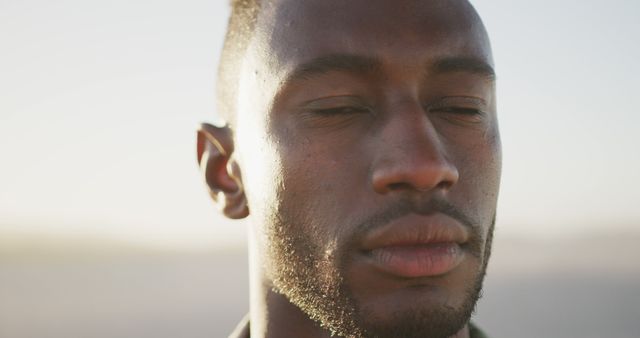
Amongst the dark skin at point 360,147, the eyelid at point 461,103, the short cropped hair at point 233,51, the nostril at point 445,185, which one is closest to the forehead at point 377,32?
the dark skin at point 360,147

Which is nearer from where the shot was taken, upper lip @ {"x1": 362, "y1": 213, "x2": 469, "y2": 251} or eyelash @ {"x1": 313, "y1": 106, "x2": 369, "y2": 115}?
upper lip @ {"x1": 362, "y1": 213, "x2": 469, "y2": 251}

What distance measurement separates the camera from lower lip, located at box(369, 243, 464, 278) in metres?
2.29

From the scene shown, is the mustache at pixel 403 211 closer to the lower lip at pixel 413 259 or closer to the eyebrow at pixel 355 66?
the lower lip at pixel 413 259

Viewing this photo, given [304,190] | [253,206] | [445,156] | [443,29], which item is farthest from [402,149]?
[253,206]

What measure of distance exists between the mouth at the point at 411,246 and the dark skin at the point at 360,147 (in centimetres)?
2

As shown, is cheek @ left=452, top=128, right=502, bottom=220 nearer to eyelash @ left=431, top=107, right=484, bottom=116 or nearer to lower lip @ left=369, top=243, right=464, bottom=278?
eyelash @ left=431, top=107, right=484, bottom=116

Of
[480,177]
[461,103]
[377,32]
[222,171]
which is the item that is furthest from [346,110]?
[222,171]

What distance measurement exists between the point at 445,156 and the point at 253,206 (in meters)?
0.85

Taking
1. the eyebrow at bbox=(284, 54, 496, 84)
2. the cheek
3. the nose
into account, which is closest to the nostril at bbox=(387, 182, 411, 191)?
the nose

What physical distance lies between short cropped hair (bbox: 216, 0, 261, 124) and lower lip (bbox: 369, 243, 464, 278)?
1087 millimetres

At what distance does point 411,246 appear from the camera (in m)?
2.30

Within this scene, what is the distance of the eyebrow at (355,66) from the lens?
2520mm

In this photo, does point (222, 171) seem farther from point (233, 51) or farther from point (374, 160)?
point (374, 160)

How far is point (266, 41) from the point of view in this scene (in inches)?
113
